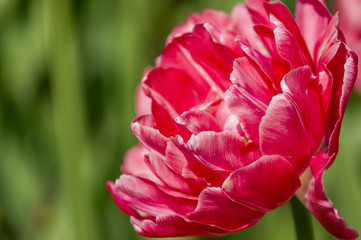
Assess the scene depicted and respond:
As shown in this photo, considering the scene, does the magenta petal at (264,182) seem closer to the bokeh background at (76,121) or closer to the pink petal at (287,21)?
the pink petal at (287,21)

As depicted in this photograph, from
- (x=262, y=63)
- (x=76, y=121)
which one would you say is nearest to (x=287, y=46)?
(x=262, y=63)

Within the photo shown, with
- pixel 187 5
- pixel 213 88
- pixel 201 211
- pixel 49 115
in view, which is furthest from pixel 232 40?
pixel 187 5

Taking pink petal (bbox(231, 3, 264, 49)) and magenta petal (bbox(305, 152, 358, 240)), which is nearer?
magenta petal (bbox(305, 152, 358, 240))

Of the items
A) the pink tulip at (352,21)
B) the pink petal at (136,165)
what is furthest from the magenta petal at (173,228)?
the pink tulip at (352,21)

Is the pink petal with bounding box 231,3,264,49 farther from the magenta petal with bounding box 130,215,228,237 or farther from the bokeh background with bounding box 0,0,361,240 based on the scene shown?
the bokeh background with bounding box 0,0,361,240

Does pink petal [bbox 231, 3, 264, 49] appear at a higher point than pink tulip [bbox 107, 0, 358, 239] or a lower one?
higher

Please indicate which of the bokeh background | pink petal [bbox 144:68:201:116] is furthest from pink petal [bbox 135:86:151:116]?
the bokeh background
